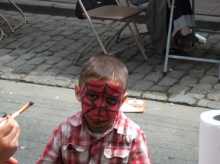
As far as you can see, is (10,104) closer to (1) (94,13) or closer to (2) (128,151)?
(1) (94,13)

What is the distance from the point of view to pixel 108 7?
618 centimetres

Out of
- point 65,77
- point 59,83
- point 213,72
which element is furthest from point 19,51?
point 213,72

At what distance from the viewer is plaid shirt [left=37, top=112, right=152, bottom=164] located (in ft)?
7.73

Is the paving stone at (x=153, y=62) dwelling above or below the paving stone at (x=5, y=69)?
below

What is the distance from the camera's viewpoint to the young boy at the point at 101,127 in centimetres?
232

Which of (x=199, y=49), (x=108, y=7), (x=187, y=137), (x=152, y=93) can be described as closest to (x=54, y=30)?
(x=108, y=7)

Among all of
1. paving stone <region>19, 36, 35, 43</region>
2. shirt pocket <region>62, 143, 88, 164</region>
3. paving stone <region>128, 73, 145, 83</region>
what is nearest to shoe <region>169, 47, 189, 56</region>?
paving stone <region>128, 73, 145, 83</region>

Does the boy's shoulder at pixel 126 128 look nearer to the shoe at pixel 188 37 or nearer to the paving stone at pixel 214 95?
the paving stone at pixel 214 95

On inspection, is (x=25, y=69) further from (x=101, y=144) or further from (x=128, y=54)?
(x=101, y=144)

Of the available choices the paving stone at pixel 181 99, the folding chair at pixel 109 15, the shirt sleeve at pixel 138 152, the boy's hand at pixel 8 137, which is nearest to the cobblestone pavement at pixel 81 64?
the paving stone at pixel 181 99

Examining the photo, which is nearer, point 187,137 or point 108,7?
point 187,137

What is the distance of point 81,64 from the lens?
19.7 feet

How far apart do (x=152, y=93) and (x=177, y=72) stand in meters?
0.67

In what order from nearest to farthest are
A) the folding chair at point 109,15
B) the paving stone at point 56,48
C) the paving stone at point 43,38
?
the folding chair at point 109,15 < the paving stone at point 56,48 < the paving stone at point 43,38
